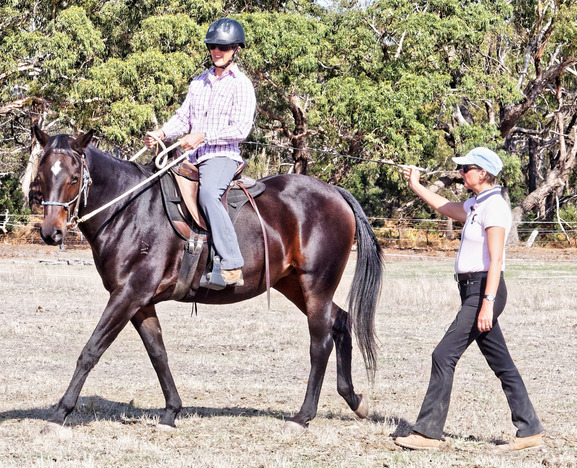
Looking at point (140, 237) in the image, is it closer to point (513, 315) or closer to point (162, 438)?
point (162, 438)

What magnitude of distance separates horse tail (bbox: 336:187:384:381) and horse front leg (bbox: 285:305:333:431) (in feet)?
1.08

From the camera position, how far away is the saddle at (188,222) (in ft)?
21.3

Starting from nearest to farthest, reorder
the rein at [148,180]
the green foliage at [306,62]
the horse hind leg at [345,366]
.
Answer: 1. the rein at [148,180]
2. the horse hind leg at [345,366]
3. the green foliage at [306,62]

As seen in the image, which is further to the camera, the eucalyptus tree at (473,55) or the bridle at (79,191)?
the eucalyptus tree at (473,55)

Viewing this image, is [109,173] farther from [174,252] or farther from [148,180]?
[174,252]

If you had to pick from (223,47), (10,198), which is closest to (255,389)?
(223,47)

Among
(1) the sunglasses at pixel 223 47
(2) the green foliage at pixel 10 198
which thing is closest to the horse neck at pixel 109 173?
(1) the sunglasses at pixel 223 47

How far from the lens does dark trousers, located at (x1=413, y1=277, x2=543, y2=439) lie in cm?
588

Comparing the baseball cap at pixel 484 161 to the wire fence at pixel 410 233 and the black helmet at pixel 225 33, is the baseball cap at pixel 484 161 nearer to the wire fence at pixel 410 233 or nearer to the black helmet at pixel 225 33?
→ the black helmet at pixel 225 33

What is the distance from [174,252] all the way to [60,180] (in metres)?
1.09

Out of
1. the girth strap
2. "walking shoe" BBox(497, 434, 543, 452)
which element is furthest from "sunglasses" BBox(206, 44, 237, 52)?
"walking shoe" BBox(497, 434, 543, 452)

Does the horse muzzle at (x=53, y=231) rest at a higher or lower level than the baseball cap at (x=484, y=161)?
lower

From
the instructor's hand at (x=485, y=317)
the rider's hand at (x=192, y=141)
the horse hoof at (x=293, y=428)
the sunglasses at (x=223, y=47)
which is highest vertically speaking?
the sunglasses at (x=223, y=47)

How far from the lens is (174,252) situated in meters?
6.50
